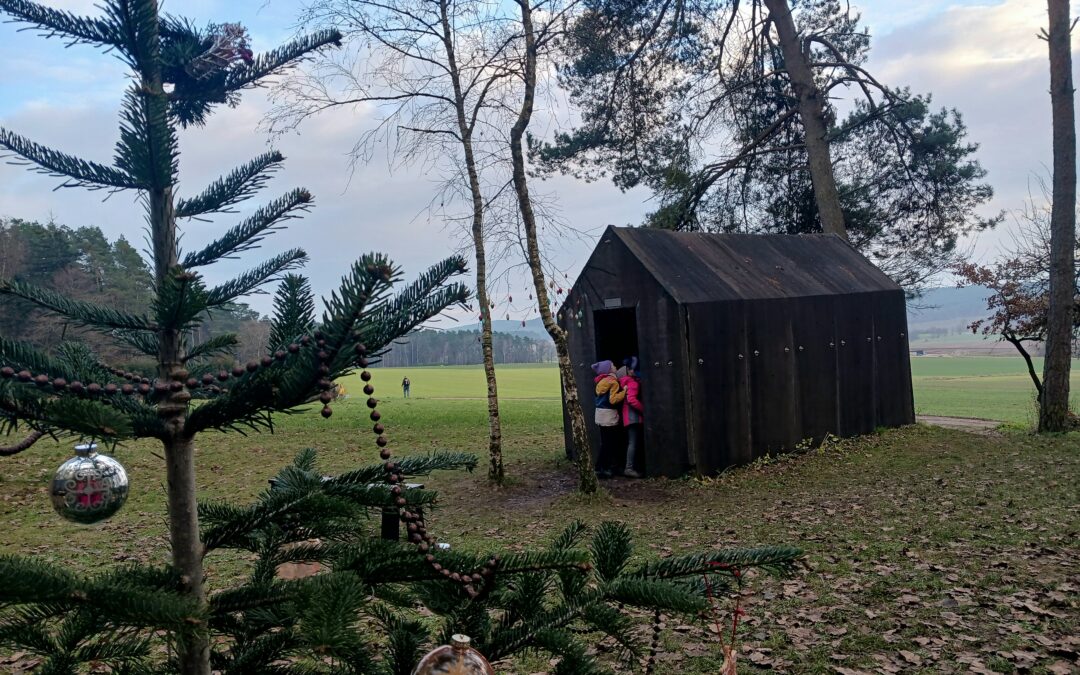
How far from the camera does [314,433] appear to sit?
17328mm

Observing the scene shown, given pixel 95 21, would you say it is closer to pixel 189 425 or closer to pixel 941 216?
pixel 189 425

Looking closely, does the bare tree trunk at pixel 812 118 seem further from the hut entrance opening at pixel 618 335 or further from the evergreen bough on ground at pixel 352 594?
the evergreen bough on ground at pixel 352 594

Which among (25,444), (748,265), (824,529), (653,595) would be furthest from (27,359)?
(748,265)

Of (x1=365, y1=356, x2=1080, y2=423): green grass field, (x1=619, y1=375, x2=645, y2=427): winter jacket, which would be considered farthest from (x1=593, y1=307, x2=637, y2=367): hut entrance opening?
(x1=365, y1=356, x2=1080, y2=423): green grass field

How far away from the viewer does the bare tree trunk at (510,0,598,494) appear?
977 centimetres

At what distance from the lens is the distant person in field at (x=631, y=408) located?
10.8m

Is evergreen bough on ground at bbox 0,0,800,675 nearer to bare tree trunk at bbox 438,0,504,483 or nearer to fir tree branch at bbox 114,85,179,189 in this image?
fir tree branch at bbox 114,85,179,189

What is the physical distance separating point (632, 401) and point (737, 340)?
1.81 meters

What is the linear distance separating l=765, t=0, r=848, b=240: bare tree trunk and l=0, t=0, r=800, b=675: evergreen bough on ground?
17.7 metres

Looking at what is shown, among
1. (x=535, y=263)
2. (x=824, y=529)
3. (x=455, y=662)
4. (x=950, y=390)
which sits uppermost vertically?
(x=535, y=263)

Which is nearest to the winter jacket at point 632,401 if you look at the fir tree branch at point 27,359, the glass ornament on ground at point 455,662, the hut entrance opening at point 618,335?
the hut entrance opening at point 618,335

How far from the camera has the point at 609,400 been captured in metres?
10.9

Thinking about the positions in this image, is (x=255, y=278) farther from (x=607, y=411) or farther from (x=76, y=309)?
(x=607, y=411)

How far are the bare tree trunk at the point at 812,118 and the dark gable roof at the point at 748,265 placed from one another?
3083mm
